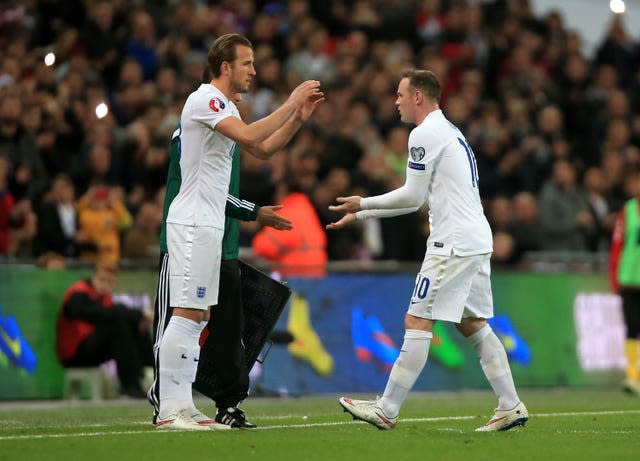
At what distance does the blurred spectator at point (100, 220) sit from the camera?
49.6ft

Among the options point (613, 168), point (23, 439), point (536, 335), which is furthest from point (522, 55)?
point (23, 439)

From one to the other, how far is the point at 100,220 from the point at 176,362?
6.48 m

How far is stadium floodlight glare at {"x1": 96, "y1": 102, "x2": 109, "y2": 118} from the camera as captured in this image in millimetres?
15416

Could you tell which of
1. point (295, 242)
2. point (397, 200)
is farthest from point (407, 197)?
point (295, 242)

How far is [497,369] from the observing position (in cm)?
940

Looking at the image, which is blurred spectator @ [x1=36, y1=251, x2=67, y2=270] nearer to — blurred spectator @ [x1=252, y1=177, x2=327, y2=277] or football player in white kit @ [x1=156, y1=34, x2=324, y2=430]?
blurred spectator @ [x1=252, y1=177, x2=327, y2=277]

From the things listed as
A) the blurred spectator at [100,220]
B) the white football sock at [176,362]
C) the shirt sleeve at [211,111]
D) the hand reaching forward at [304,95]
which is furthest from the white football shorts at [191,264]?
the blurred spectator at [100,220]

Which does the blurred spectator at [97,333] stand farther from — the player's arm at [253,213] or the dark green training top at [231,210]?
the player's arm at [253,213]

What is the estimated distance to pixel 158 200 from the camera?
52.2ft

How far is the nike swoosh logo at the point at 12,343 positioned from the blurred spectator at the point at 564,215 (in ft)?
25.5

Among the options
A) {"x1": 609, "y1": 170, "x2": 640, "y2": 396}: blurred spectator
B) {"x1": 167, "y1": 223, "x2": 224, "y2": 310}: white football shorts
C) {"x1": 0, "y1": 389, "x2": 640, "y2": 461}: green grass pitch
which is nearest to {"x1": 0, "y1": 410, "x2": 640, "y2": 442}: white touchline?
{"x1": 0, "y1": 389, "x2": 640, "y2": 461}: green grass pitch

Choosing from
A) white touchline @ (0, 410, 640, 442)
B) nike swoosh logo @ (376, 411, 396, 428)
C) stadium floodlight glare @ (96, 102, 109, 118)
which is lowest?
white touchline @ (0, 410, 640, 442)

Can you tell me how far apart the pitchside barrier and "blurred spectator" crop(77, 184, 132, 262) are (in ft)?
2.32

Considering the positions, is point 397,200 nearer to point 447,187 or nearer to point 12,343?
point 447,187
